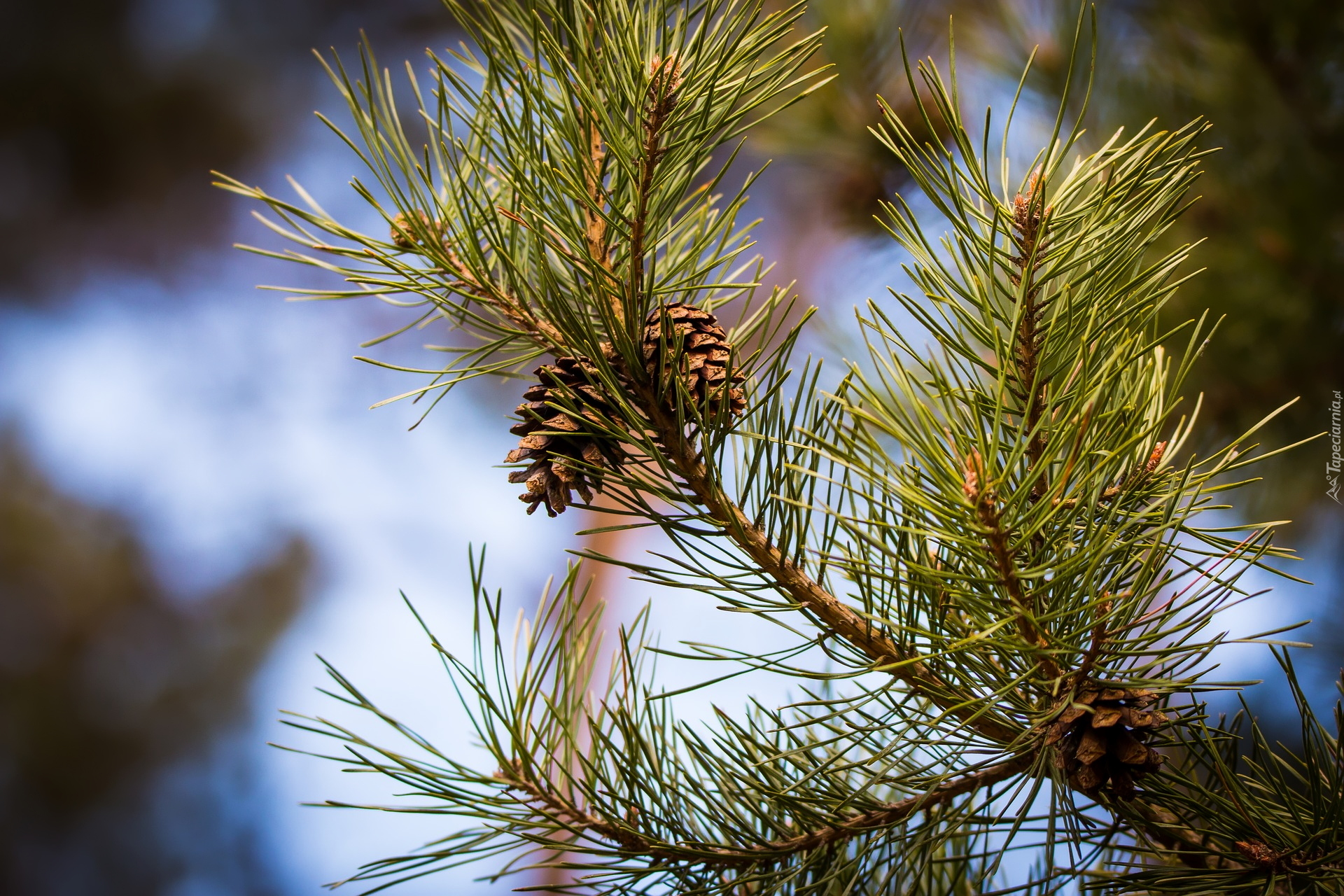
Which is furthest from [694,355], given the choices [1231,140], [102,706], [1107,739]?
[102,706]

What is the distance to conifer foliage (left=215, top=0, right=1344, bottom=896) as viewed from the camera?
0.21 meters

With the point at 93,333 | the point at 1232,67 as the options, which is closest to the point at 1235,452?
the point at 1232,67

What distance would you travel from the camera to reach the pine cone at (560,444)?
24 cm

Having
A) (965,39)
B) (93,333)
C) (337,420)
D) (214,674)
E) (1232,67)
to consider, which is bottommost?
(214,674)

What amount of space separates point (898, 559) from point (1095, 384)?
0.07 meters

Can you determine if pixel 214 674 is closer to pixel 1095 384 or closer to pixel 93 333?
pixel 93 333

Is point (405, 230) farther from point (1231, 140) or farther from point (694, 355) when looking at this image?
point (1231, 140)

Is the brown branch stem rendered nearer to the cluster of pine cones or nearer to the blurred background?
the cluster of pine cones

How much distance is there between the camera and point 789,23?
9.8 inches

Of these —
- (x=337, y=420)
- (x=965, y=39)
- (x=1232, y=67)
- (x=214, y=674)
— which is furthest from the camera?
(x=337, y=420)

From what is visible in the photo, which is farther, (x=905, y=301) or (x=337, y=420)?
(x=337, y=420)

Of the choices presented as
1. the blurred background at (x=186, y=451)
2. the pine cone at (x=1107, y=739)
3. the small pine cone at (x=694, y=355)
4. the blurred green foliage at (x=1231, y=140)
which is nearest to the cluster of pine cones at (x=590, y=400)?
the small pine cone at (x=694, y=355)

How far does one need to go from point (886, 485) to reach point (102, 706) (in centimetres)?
191

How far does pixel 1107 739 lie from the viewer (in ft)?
0.72
